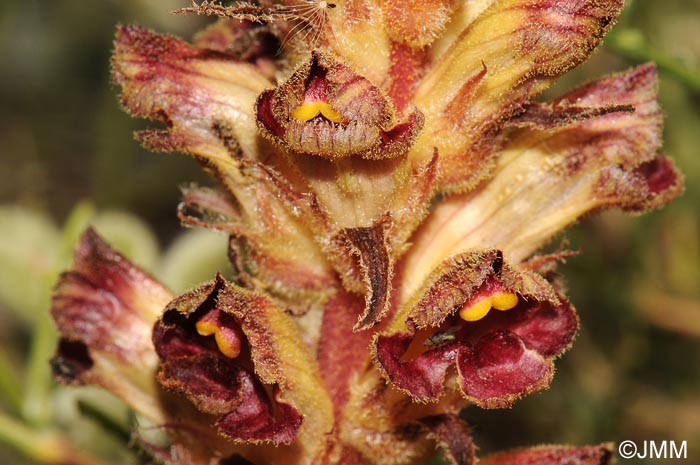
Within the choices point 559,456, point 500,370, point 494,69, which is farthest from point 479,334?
point 494,69

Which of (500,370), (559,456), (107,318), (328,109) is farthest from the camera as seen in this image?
(107,318)

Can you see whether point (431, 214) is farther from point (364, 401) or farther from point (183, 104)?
point (183, 104)

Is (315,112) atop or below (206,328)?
atop

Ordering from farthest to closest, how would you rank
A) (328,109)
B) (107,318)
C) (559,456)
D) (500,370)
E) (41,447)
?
1. (41,447)
2. (107,318)
3. (559,456)
4. (500,370)
5. (328,109)

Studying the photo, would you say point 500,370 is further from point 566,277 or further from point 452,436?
point 566,277

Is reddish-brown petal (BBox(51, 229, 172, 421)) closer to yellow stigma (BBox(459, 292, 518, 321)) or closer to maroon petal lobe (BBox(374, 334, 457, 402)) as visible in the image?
maroon petal lobe (BBox(374, 334, 457, 402))

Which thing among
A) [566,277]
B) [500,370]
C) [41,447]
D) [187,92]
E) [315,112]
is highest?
[566,277]

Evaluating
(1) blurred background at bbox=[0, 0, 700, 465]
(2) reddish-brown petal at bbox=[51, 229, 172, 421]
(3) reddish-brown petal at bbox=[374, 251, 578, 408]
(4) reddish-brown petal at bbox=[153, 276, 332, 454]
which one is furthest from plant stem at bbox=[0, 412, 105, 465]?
(3) reddish-brown petal at bbox=[374, 251, 578, 408]
